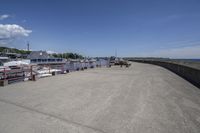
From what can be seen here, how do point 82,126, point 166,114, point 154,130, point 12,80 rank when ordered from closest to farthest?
point 154,130
point 82,126
point 166,114
point 12,80

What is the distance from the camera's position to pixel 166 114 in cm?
486

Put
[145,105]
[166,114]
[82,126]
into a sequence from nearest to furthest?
[82,126] → [166,114] → [145,105]

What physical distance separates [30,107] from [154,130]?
4.71 m

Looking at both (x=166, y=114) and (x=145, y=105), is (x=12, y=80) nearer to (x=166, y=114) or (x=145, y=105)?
(x=145, y=105)

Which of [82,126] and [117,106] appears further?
[117,106]

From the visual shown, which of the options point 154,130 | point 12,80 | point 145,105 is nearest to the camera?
point 154,130

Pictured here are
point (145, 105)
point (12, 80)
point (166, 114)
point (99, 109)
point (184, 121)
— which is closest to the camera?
point (184, 121)

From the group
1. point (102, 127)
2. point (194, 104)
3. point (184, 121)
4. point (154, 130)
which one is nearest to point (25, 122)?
point (102, 127)

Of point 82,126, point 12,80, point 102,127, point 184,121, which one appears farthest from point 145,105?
point 12,80

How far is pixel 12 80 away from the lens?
38.5 ft

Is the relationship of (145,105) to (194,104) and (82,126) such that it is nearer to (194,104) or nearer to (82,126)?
(194,104)

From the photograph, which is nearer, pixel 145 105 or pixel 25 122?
pixel 25 122

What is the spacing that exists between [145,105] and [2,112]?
18.2 ft

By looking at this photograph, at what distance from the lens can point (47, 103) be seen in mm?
6090
